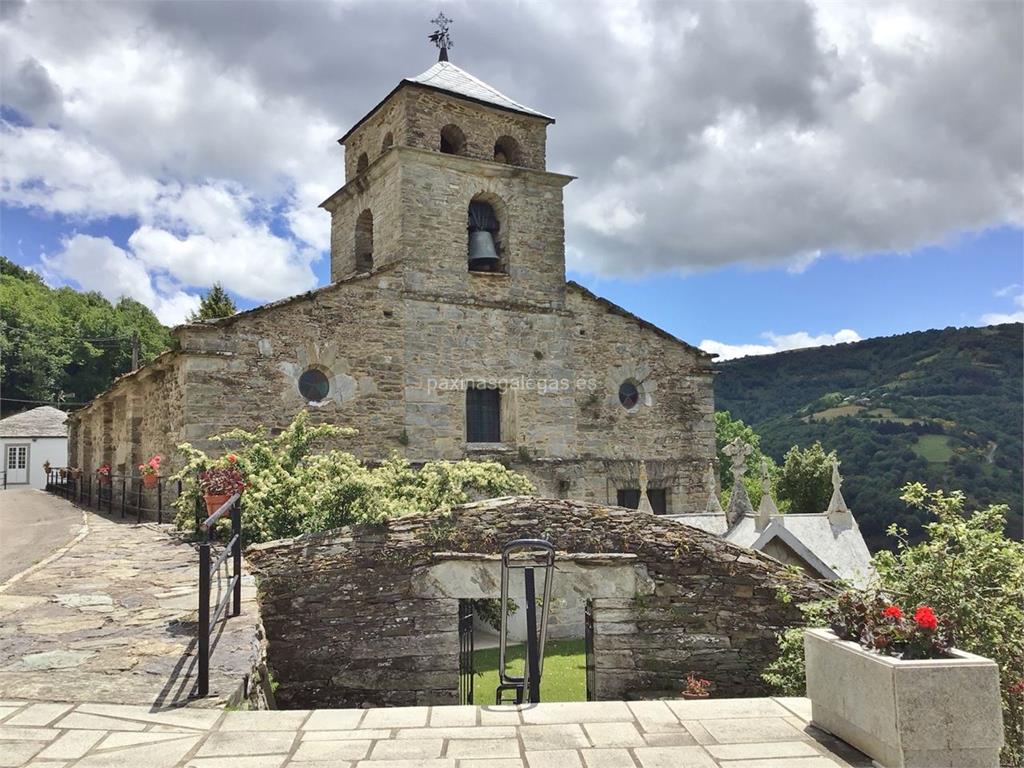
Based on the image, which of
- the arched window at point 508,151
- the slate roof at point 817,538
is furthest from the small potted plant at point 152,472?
the slate roof at point 817,538

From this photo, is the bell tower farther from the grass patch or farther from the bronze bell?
the grass patch

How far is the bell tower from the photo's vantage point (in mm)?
15086

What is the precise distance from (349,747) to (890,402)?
1973 inches

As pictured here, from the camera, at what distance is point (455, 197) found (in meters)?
15.5

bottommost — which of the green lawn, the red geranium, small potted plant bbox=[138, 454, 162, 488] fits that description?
the green lawn

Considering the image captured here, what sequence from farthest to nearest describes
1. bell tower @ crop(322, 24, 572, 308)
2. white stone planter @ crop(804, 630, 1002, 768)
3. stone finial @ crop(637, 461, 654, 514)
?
stone finial @ crop(637, 461, 654, 514) → bell tower @ crop(322, 24, 572, 308) → white stone planter @ crop(804, 630, 1002, 768)

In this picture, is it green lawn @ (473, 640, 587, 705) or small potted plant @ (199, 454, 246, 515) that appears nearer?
small potted plant @ (199, 454, 246, 515)

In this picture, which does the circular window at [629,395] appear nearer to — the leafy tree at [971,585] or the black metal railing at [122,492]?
the black metal railing at [122,492]

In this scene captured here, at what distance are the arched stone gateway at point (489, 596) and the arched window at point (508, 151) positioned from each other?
1002cm

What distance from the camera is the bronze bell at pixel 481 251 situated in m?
15.9

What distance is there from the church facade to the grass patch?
29001 millimetres

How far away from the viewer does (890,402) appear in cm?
4747

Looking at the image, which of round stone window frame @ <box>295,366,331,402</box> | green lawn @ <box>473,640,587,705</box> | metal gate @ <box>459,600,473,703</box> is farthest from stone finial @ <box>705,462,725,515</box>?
metal gate @ <box>459,600,473,703</box>

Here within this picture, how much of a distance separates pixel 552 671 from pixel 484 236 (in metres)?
8.75
